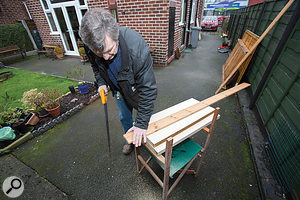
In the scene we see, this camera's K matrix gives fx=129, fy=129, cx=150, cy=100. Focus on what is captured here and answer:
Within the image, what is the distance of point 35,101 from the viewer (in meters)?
3.06

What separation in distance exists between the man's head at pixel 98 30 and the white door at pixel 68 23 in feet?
24.8

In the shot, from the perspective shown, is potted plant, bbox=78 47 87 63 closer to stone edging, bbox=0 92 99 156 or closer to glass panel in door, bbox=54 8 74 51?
glass panel in door, bbox=54 8 74 51

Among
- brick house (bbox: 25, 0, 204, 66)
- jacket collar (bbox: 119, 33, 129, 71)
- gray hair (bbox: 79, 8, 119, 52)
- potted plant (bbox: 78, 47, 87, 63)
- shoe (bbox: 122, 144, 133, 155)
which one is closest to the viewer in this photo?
gray hair (bbox: 79, 8, 119, 52)

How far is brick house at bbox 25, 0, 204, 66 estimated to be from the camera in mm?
5117

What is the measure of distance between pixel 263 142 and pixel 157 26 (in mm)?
5104

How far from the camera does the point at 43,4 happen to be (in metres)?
7.24

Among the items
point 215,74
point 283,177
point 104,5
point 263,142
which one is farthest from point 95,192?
point 104,5

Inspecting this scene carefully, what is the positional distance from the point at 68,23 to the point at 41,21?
217 cm

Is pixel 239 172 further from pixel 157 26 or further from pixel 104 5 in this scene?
pixel 104 5

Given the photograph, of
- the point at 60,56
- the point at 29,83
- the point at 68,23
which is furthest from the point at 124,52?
the point at 60,56

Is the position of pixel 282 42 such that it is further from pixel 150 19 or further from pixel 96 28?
pixel 150 19

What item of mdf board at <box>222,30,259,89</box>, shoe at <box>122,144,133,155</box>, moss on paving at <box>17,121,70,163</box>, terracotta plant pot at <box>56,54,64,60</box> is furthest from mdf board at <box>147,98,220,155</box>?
terracotta plant pot at <box>56,54,64,60</box>

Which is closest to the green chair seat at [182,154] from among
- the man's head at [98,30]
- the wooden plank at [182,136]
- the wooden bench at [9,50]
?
the wooden plank at [182,136]

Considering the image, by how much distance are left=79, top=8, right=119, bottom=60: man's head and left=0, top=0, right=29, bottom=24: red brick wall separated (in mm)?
12174
